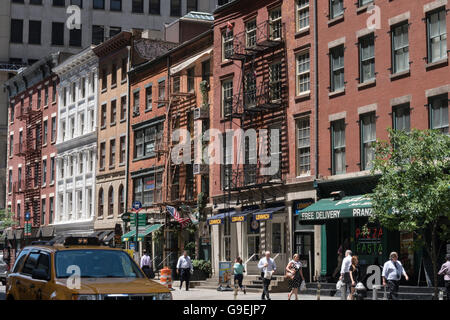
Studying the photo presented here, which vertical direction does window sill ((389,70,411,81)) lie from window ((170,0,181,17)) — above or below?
below

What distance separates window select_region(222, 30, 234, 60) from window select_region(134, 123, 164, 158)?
8.50 metres

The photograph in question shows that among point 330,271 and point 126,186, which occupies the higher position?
point 126,186

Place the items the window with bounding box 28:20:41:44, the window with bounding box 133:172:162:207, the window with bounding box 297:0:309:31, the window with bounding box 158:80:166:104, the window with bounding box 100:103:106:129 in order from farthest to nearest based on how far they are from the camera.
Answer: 1. the window with bounding box 28:20:41:44
2. the window with bounding box 100:103:106:129
3. the window with bounding box 158:80:166:104
4. the window with bounding box 133:172:162:207
5. the window with bounding box 297:0:309:31

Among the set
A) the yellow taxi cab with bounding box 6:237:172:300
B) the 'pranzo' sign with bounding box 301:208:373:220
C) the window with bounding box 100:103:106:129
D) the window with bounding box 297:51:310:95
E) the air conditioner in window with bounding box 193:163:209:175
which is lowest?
the yellow taxi cab with bounding box 6:237:172:300

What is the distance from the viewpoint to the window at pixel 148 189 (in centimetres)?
4788

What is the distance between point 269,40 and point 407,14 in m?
8.71

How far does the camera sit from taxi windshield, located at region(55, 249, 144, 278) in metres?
13.4

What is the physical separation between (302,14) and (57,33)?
5222cm

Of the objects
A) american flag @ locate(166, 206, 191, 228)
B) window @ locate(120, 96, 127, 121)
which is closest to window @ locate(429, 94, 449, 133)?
american flag @ locate(166, 206, 191, 228)

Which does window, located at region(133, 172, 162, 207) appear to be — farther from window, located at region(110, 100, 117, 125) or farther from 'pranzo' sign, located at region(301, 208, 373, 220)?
'pranzo' sign, located at region(301, 208, 373, 220)

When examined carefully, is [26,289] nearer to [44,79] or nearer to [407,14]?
[407,14]
